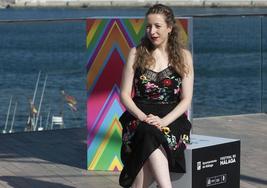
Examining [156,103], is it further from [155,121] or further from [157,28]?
[157,28]

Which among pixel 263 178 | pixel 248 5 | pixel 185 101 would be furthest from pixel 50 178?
pixel 248 5

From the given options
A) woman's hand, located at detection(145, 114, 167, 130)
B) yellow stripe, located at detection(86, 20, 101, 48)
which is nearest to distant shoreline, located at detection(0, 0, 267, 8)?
yellow stripe, located at detection(86, 20, 101, 48)

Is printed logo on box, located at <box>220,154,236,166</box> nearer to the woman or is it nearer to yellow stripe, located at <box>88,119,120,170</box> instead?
the woman

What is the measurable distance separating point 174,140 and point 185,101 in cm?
26

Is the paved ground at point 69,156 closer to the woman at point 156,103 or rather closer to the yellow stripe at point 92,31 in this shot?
the yellow stripe at point 92,31

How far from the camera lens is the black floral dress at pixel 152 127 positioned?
4.93 m

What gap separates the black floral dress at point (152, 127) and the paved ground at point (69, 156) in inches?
71.4

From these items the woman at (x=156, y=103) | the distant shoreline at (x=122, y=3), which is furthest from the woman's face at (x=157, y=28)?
the distant shoreline at (x=122, y=3)

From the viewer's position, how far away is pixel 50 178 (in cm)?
707

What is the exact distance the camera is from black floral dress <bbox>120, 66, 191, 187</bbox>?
4926 millimetres

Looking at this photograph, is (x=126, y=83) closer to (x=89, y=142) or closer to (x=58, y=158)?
(x=89, y=142)

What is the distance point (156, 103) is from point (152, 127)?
0.19 metres

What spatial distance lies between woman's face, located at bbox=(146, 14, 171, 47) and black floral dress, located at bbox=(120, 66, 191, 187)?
0.19m

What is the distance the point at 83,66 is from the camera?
37.3m
